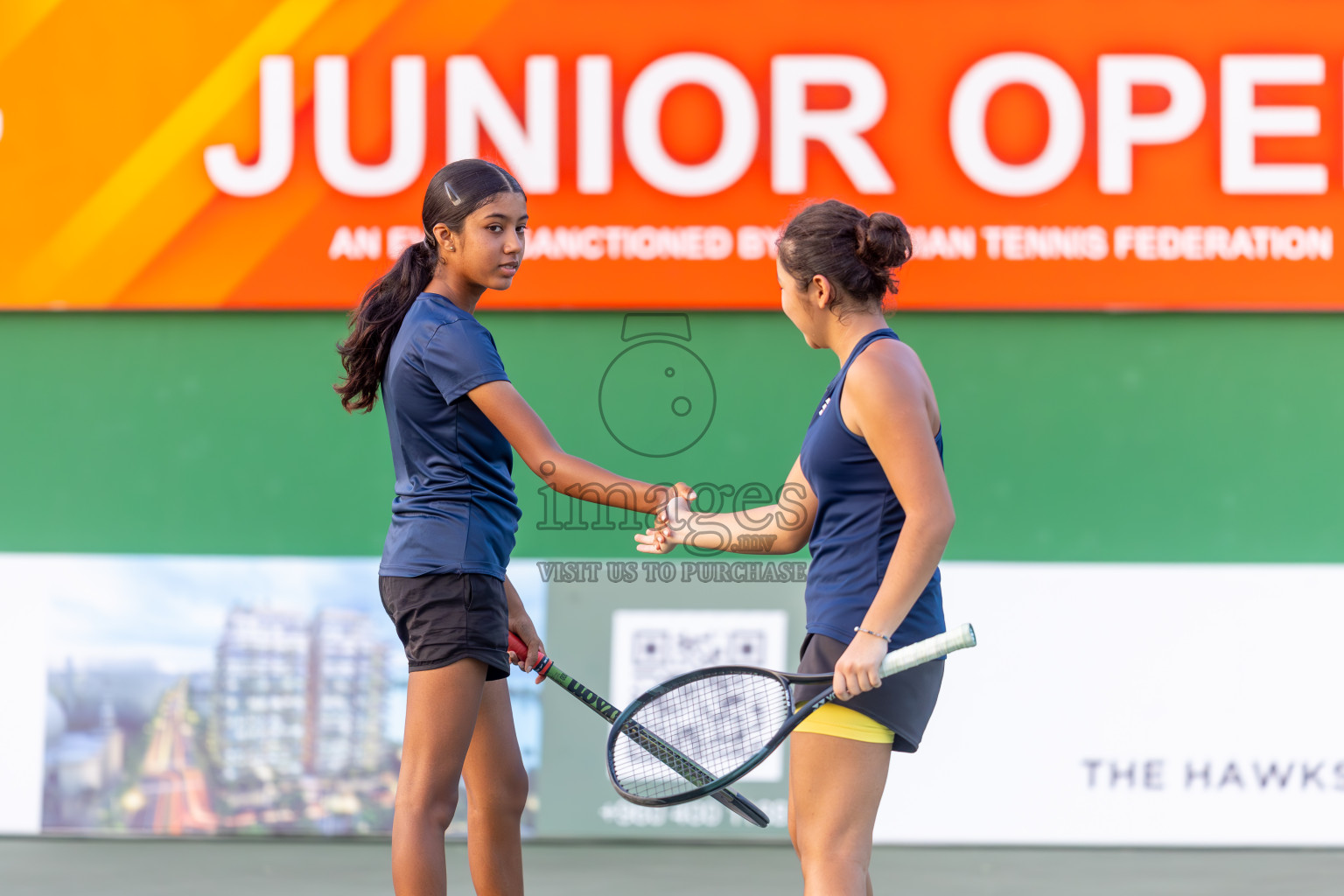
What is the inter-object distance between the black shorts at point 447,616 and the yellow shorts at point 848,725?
655mm

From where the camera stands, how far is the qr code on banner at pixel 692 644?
4016 millimetres

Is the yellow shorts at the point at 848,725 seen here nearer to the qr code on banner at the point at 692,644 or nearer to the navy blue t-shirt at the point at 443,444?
the navy blue t-shirt at the point at 443,444

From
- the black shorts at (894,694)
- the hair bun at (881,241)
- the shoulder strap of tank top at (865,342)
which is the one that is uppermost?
the hair bun at (881,241)

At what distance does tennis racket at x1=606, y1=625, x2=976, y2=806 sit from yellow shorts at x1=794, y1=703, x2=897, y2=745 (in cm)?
2

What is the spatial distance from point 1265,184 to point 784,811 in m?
2.55

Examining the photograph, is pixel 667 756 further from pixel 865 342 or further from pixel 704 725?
pixel 865 342

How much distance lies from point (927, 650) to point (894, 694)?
11cm

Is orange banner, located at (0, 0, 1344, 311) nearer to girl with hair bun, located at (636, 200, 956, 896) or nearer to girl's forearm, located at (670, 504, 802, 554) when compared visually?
girl's forearm, located at (670, 504, 802, 554)

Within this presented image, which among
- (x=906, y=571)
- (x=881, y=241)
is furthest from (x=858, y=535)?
(x=881, y=241)

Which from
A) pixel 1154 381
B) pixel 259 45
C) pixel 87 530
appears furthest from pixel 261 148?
pixel 1154 381

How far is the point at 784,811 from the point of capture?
399cm

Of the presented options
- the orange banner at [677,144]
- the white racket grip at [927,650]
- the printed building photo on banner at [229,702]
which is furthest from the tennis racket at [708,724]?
the orange banner at [677,144]

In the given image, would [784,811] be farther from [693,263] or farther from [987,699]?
[693,263]

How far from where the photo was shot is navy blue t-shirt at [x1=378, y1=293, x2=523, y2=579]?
2270 mm
